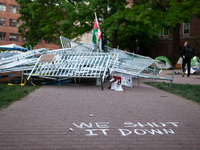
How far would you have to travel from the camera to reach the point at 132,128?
4.26 metres

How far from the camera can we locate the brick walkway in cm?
351

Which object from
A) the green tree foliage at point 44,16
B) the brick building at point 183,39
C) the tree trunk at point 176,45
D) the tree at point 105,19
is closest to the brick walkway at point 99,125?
the tree at point 105,19

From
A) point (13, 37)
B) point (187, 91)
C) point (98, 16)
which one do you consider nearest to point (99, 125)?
point (187, 91)

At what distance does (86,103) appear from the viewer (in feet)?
21.1

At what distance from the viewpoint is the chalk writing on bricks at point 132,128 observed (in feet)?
13.2

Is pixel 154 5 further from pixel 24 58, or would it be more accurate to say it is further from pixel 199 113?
Answer: pixel 199 113

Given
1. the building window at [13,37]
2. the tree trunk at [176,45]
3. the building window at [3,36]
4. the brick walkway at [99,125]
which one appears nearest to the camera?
the brick walkway at [99,125]

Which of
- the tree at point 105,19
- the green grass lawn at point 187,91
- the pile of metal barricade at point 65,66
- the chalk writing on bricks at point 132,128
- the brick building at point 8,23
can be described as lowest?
the green grass lawn at point 187,91

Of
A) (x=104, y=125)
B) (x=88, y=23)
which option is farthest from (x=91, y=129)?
(x=88, y=23)

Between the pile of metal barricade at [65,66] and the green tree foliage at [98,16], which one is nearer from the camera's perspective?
the pile of metal barricade at [65,66]

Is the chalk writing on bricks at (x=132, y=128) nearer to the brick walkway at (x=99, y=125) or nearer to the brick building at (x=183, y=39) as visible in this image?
the brick walkway at (x=99, y=125)

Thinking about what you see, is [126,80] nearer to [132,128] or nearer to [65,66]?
[65,66]

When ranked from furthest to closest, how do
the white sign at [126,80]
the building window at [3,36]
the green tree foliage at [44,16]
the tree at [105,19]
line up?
the building window at [3,36] < the green tree foliage at [44,16] < the tree at [105,19] < the white sign at [126,80]

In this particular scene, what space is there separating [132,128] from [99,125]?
0.64 m
